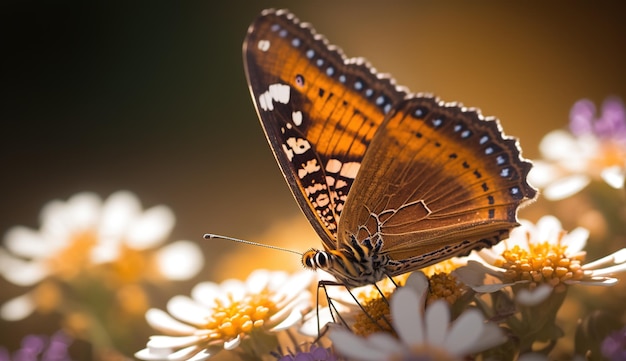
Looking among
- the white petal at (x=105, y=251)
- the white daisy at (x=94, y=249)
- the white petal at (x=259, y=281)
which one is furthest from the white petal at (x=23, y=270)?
the white petal at (x=259, y=281)

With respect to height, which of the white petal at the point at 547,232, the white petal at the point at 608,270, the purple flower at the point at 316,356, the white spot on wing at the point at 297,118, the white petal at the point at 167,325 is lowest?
the white petal at the point at 608,270

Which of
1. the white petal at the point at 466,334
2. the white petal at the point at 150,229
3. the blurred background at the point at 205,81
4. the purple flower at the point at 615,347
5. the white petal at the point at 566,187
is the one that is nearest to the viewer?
the white petal at the point at 466,334

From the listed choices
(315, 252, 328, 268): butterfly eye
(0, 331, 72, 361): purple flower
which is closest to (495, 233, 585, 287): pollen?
(315, 252, 328, 268): butterfly eye

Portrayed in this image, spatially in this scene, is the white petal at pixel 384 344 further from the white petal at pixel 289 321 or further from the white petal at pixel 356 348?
the white petal at pixel 289 321

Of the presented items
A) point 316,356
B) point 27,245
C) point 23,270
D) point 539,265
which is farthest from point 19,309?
point 539,265

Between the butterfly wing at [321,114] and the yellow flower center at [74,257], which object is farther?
the yellow flower center at [74,257]

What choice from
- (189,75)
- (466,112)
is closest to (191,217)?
(189,75)
